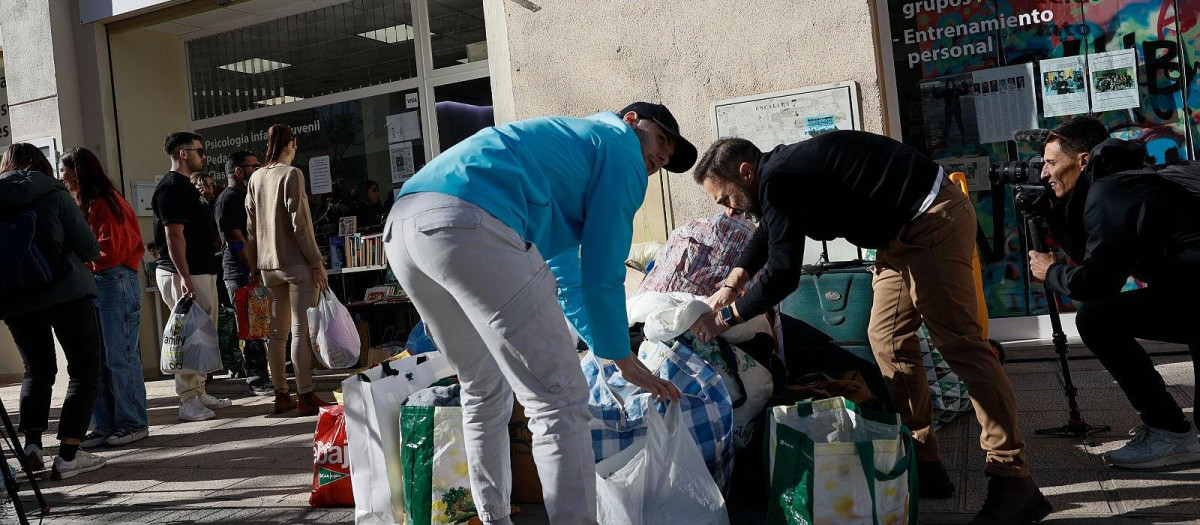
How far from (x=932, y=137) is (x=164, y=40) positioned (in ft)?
23.7

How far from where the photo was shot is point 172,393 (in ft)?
26.0

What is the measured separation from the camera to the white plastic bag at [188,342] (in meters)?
6.18

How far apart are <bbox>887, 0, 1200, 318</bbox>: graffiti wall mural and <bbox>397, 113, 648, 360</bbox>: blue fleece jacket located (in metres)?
3.86

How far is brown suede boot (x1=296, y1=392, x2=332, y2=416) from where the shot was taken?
20.0ft

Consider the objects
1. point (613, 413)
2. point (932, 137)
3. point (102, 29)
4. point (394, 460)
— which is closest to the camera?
point (613, 413)

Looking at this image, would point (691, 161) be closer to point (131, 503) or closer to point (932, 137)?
point (131, 503)

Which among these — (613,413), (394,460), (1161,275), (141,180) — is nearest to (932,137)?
(1161,275)

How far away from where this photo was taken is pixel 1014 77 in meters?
6.04

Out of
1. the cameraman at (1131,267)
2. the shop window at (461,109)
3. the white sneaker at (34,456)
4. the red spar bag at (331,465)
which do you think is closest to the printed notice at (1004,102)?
the cameraman at (1131,267)

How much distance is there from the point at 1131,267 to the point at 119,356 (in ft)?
16.9

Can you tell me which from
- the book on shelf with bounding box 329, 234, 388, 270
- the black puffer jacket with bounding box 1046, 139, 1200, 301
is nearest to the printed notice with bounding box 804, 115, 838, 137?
the black puffer jacket with bounding box 1046, 139, 1200, 301

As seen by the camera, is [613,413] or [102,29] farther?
[102,29]

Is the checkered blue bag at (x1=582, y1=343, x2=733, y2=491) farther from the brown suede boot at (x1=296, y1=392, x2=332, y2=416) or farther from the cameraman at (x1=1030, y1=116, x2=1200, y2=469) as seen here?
the brown suede boot at (x1=296, y1=392, x2=332, y2=416)

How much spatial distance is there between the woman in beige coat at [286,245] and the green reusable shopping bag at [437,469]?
268 cm
